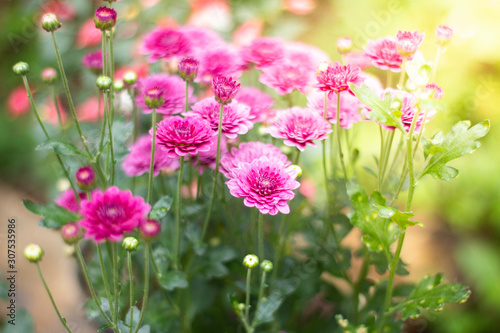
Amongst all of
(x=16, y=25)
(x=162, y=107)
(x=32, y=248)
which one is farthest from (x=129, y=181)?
(x=16, y=25)

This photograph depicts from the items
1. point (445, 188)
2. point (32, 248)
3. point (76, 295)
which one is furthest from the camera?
point (445, 188)

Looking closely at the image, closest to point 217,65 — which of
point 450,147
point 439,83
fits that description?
point 450,147

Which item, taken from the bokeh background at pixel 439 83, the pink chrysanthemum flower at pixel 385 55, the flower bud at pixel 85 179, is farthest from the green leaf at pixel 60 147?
the bokeh background at pixel 439 83

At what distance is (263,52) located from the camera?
807mm

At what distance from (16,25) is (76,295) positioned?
104 centimetres

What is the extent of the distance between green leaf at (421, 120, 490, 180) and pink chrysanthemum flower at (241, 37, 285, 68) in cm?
31

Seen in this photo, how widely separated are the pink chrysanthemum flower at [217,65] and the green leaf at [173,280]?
330 mm

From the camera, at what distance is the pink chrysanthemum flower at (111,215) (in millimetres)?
521

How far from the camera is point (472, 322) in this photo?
56.6 inches

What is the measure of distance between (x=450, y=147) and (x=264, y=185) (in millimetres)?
263

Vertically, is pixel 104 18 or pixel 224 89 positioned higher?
pixel 104 18

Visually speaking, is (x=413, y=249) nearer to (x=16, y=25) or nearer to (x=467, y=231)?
(x=467, y=231)

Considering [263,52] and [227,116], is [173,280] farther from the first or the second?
[263,52]

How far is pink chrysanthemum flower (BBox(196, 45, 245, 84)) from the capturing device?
2.63ft
